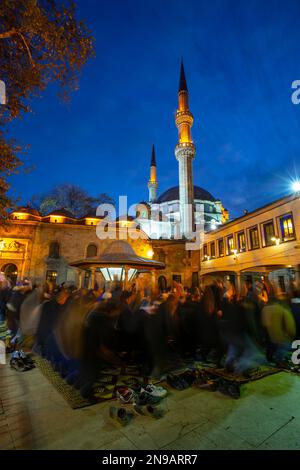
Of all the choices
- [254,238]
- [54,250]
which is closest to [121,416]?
[254,238]

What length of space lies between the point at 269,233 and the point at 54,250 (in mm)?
23046

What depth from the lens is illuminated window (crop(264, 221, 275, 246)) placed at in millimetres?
19031

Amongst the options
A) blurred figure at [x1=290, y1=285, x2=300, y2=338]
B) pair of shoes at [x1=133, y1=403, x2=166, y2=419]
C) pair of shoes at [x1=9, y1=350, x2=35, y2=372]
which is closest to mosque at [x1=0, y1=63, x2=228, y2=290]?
pair of shoes at [x1=9, y1=350, x2=35, y2=372]

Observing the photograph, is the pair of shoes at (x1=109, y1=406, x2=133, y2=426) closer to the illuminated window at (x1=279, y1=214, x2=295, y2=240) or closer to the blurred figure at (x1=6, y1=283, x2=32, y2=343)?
the blurred figure at (x1=6, y1=283, x2=32, y2=343)

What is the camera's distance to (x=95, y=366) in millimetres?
4004

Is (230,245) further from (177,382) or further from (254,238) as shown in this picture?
(177,382)

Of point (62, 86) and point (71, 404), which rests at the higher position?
point (62, 86)

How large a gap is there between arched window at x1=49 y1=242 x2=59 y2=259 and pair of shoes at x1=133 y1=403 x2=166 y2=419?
2557 cm

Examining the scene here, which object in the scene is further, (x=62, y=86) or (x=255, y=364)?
(x=62, y=86)

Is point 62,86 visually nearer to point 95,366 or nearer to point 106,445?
point 95,366

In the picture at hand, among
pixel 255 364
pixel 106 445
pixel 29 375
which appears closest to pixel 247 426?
pixel 106 445

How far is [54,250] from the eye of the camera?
26.7 metres

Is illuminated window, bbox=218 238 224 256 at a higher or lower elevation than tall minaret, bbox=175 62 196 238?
lower

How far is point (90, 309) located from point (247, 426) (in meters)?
2.88
